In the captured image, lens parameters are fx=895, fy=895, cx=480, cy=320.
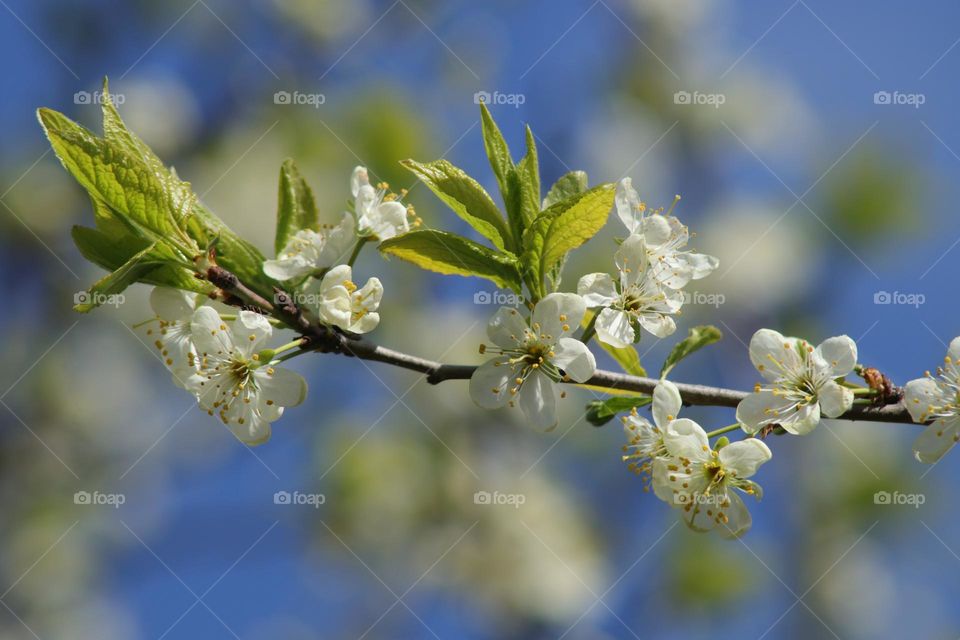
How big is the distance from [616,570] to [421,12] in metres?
3.88

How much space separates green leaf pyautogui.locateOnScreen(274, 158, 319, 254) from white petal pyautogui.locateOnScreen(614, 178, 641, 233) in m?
0.62

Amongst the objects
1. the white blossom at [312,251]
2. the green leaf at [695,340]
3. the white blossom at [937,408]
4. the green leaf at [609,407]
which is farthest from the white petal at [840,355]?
the white blossom at [312,251]

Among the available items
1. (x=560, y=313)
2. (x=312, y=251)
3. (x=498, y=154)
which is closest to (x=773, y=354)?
(x=560, y=313)

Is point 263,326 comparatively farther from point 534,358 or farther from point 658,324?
point 658,324

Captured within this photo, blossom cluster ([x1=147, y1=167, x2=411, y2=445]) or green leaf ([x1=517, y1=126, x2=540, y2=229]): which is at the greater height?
green leaf ([x1=517, y1=126, x2=540, y2=229])

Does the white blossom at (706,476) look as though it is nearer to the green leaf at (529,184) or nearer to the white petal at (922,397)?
the white petal at (922,397)

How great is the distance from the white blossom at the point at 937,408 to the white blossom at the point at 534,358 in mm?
571

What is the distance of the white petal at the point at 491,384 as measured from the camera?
1643mm

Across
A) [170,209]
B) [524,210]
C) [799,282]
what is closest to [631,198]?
[524,210]

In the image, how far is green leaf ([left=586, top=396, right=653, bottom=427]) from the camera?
1.71m

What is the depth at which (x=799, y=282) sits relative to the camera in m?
6.41

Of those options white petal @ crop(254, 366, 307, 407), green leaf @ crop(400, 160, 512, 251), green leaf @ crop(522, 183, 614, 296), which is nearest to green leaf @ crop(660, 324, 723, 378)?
green leaf @ crop(522, 183, 614, 296)

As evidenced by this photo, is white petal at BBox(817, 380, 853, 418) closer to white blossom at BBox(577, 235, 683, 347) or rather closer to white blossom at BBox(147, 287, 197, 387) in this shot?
white blossom at BBox(577, 235, 683, 347)

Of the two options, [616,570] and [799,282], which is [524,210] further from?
[799,282]
